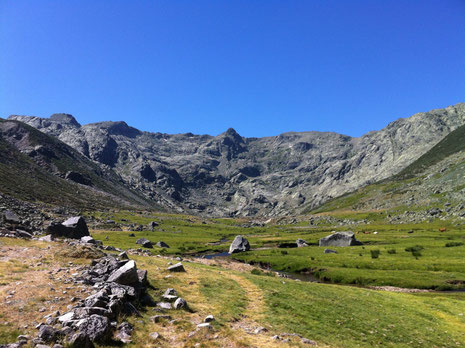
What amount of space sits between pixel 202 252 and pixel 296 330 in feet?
275

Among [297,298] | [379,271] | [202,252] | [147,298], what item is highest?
[147,298]

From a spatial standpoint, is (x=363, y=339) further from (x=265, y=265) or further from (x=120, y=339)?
(x=265, y=265)

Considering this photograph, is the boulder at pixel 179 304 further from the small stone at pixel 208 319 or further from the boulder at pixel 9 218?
the boulder at pixel 9 218

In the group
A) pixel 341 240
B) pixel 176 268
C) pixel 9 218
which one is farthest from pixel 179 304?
pixel 341 240

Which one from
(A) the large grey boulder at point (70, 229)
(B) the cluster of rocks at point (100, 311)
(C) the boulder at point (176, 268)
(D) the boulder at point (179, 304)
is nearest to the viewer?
(B) the cluster of rocks at point (100, 311)

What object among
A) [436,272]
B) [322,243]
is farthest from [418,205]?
[436,272]

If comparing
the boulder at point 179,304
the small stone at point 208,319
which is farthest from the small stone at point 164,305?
the small stone at point 208,319

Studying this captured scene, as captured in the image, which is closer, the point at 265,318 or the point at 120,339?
the point at 120,339

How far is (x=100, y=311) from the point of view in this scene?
56.4 ft

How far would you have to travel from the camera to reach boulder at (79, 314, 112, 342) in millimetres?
14969

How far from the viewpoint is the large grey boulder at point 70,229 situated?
61312 mm

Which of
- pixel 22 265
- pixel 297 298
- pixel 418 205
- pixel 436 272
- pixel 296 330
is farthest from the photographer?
pixel 418 205

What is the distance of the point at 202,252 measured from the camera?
102 m

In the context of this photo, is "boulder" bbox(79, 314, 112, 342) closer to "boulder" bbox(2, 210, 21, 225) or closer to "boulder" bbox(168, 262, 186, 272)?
"boulder" bbox(168, 262, 186, 272)
